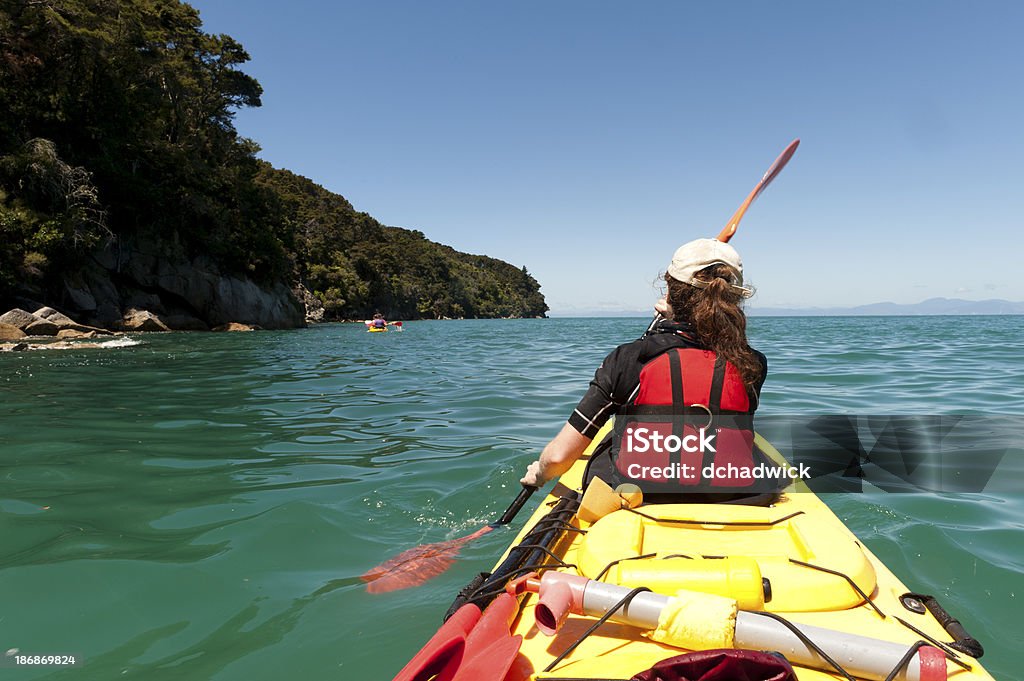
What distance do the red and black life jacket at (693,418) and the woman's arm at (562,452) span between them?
0.28m

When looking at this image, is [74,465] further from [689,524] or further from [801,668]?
[801,668]

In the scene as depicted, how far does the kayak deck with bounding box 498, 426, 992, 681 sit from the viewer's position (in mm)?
1653

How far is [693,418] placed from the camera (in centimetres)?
245

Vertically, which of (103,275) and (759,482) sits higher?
(103,275)

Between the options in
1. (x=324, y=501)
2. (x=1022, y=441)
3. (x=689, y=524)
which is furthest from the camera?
(x=1022, y=441)

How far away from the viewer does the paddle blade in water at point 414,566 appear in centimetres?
320

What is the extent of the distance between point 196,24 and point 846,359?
135 feet

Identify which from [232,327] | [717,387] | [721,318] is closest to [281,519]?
[717,387]

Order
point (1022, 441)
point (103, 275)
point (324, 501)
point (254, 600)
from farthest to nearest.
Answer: point (103, 275), point (1022, 441), point (324, 501), point (254, 600)

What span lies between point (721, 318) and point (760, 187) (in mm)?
3572

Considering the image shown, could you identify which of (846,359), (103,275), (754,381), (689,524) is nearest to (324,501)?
(689,524)

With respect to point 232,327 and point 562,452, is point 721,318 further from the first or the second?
point 232,327

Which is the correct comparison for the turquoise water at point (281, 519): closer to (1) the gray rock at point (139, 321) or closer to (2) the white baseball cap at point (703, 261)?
(2) the white baseball cap at point (703, 261)

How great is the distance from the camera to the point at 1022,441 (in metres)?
5.80
